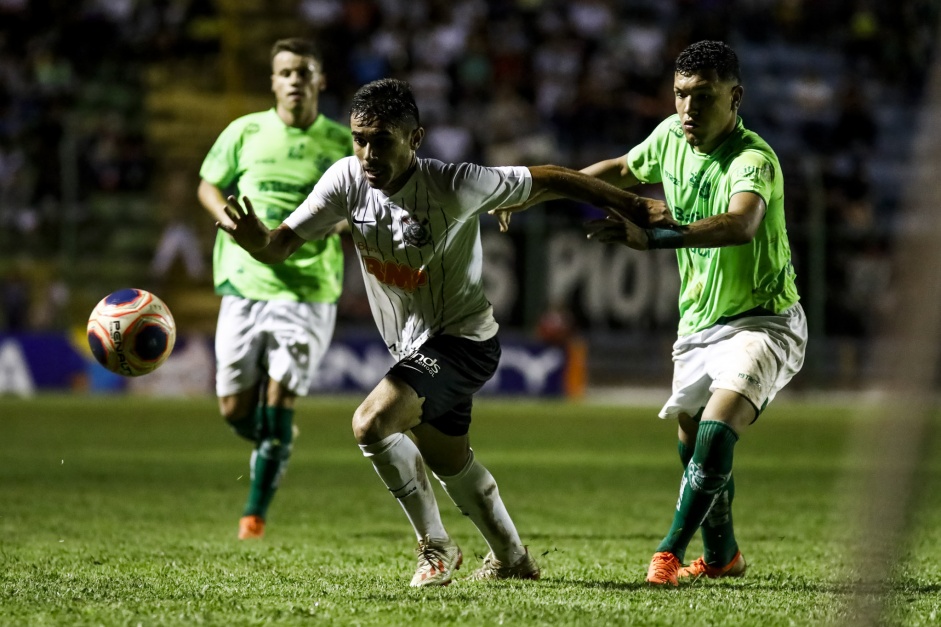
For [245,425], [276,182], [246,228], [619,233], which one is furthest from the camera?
[245,425]

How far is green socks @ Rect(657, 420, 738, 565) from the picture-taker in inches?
243

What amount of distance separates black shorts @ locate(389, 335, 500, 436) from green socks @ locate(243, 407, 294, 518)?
100 inches

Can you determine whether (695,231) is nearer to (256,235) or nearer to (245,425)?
(256,235)

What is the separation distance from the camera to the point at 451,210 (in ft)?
20.0

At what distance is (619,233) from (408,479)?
1.54 meters

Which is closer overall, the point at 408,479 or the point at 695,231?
the point at 695,231

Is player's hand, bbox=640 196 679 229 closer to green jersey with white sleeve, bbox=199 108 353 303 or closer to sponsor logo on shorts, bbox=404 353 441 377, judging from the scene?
sponsor logo on shorts, bbox=404 353 441 377

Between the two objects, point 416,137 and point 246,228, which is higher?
point 416,137

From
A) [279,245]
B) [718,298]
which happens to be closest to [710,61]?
[718,298]

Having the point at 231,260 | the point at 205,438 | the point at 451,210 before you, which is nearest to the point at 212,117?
the point at 205,438

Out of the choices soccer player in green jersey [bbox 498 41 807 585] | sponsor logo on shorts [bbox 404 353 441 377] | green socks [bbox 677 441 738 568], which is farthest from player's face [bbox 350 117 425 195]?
green socks [bbox 677 441 738 568]

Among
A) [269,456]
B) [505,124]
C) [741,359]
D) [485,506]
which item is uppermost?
[741,359]

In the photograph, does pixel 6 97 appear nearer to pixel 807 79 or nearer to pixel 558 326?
pixel 558 326

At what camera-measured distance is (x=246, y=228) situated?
6.05 meters
